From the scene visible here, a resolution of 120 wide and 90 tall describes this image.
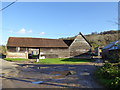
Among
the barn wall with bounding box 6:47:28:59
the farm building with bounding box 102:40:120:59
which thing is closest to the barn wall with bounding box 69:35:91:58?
the farm building with bounding box 102:40:120:59

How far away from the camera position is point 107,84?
270 inches

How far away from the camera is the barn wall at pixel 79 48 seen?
32.4 meters

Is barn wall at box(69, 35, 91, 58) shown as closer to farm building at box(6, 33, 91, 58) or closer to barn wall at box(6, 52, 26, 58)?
farm building at box(6, 33, 91, 58)

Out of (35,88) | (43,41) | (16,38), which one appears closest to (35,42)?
(43,41)

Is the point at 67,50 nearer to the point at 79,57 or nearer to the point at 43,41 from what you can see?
the point at 79,57

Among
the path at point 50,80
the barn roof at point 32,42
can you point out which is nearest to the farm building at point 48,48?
the barn roof at point 32,42

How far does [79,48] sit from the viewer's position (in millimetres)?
32562

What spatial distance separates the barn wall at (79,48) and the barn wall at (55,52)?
1.76 meters

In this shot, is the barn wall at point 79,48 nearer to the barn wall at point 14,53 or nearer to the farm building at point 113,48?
the farm building at point 113,48

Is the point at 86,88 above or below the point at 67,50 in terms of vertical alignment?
below

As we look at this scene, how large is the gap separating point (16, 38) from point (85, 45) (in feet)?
67.1

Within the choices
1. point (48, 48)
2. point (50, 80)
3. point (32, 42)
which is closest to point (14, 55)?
point (32, 42)

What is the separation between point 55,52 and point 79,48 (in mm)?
7275

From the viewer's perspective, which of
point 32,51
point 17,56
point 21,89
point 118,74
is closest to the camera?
point 21,89
